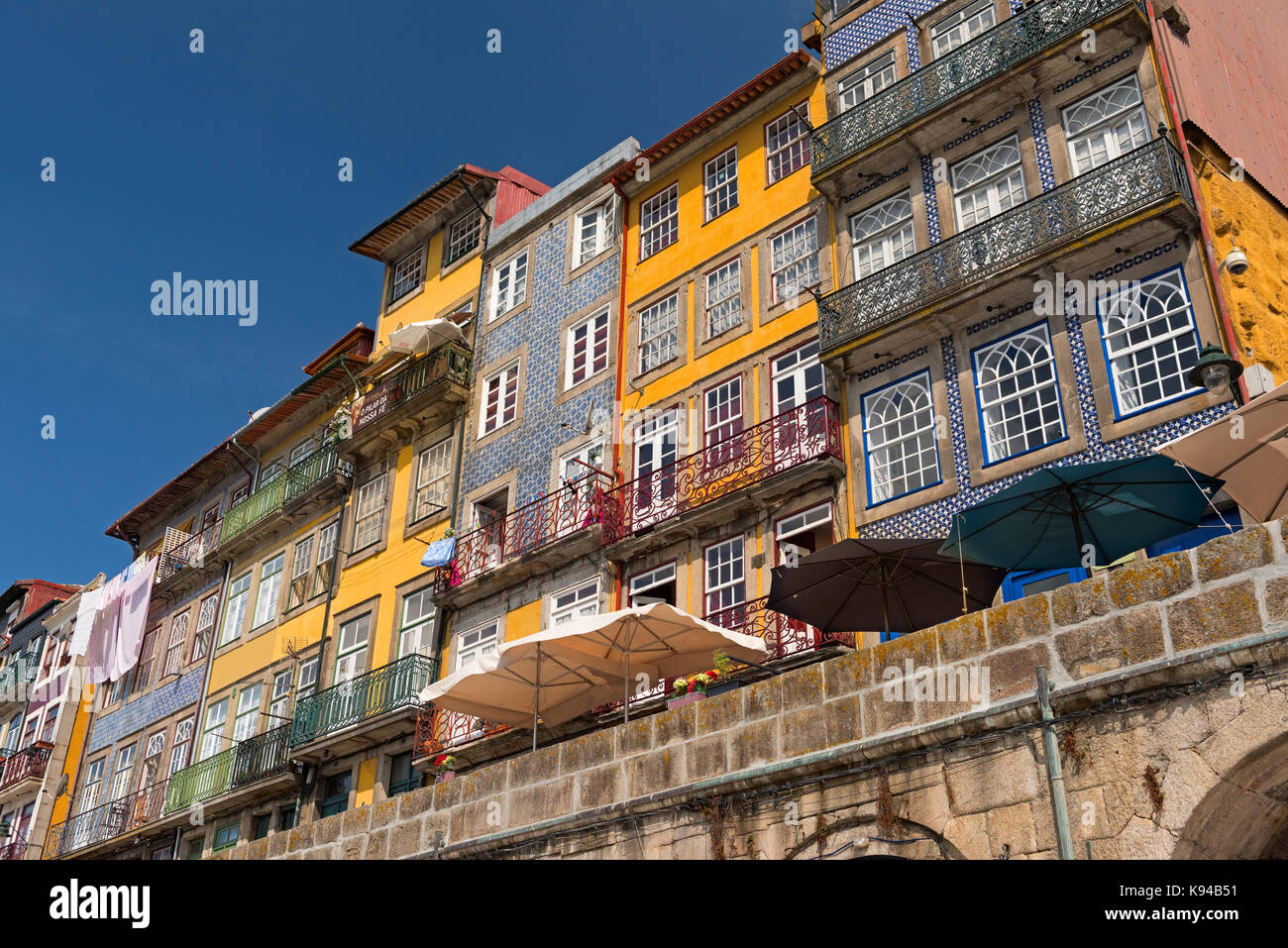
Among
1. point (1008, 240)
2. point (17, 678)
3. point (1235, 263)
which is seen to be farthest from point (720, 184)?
point (17, 678)

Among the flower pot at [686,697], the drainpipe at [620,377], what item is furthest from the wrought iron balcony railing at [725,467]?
the flower pot at [686,697]

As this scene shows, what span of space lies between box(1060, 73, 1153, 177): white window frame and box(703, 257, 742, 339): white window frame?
5320 millimetres

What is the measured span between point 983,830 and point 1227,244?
337 inches

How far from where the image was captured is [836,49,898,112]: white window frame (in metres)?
17.8

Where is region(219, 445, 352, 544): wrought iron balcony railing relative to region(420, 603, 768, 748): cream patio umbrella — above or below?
above

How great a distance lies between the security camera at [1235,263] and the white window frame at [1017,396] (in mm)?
1981

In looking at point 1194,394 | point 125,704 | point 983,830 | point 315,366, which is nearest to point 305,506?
point 315,366

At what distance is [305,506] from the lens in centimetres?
2530

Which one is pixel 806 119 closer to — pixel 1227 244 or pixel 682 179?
pixel 682 179

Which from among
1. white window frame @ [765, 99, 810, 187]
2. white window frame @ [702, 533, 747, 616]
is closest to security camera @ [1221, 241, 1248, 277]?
white window frame @ [702, 533, 747, 616]

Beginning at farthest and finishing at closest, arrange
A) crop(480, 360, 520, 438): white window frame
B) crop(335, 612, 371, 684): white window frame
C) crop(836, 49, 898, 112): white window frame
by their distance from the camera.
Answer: crop(335, 612, 371, 684): white window frame
crop(480, 360, 520, 438): white window frame
crop(836, 49, 898, 112): white window frame

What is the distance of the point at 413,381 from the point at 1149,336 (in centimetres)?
1411

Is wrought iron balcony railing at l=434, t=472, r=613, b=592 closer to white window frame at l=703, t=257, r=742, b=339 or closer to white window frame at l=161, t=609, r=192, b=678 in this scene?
white window frame at l=703, t=257, r=742, b=339

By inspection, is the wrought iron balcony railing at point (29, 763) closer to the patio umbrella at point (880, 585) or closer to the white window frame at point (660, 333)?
the white window frame at point (660, 333)
